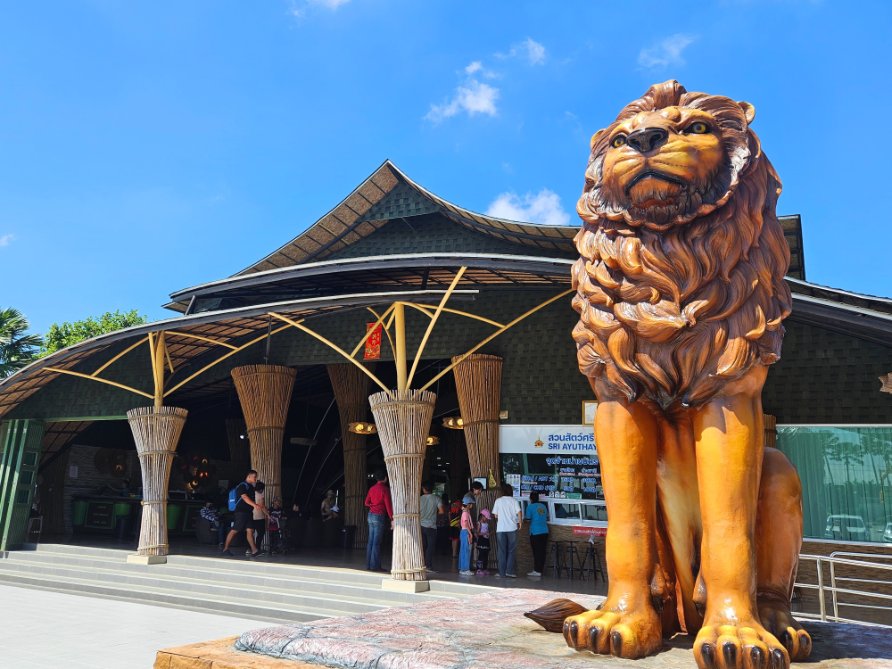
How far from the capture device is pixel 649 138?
2250 millimetres

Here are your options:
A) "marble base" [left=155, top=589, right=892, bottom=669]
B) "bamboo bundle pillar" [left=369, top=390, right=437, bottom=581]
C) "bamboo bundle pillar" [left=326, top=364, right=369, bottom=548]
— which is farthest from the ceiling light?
"marble base" [left=155, top=589, right=892, bottom=669]

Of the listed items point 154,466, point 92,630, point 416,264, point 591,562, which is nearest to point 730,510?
point 92,630

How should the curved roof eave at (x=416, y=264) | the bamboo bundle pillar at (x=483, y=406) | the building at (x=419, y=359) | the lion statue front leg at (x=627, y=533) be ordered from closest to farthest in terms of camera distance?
the lion statue front leg at (x=627, y=533)
the curved roof eave at (x=416, y=264)
the building at (x=419, y=359)
the bamboo bundle pillar at (x=483, y=406)

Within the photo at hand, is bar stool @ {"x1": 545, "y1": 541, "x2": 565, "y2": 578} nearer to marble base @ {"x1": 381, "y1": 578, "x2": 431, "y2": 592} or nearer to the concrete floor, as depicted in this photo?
the concrete floor

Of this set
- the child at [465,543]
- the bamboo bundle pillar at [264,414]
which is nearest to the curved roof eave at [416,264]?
the bamboo bundle pillar at [264,414]

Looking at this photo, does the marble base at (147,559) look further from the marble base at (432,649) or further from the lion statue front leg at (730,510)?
the lion statue front leg at (730,510)

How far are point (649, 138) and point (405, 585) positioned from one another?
677 centimetres

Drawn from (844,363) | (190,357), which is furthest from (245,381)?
(844,363)

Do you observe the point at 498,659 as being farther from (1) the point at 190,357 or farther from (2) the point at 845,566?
(1) the point at 190,357

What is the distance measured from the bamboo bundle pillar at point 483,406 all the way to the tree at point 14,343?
12.5 metres

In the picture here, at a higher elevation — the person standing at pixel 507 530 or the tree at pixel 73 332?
the tree at pixel 73 332

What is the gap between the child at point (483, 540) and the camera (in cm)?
1012

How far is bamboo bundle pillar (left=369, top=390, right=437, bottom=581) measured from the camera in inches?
323

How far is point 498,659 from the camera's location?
1.86 meters
